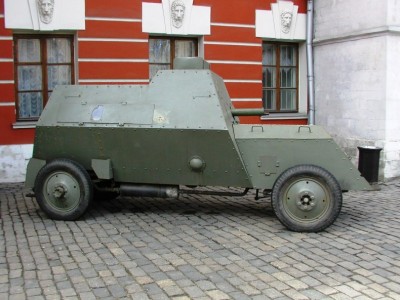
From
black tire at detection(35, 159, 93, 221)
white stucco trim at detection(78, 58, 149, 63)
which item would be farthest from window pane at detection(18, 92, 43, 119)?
black tire at detection(35, 159, 93, 221)

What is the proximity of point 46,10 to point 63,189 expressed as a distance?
14.2 feet

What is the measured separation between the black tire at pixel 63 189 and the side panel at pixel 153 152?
0.74 feet

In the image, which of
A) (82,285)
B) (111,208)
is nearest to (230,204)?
(111,208)

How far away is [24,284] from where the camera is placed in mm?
4434

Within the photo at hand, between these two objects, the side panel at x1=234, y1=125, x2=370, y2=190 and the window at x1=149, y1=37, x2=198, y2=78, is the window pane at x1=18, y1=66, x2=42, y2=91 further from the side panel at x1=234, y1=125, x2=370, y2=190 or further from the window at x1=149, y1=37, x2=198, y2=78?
the side panel at x1=234, y1=125, x2=370, y2=190

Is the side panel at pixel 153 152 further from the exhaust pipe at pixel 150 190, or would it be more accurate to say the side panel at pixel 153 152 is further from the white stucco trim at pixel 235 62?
the white stucco trim at pixel 235 62

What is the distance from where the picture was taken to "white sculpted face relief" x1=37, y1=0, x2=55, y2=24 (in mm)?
9438

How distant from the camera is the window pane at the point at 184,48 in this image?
1098cm

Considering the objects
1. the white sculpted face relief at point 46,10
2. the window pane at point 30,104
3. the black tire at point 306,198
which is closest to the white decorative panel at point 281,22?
the white sculpted face relief at point 46,10

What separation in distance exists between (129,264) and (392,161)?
22.0 ft

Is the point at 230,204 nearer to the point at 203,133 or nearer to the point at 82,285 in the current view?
the point at 203,133

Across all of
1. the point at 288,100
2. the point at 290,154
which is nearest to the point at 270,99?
the point at 288,100

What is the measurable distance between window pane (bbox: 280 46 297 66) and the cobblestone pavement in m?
5.35

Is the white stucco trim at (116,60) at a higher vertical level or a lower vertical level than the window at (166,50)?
lower
